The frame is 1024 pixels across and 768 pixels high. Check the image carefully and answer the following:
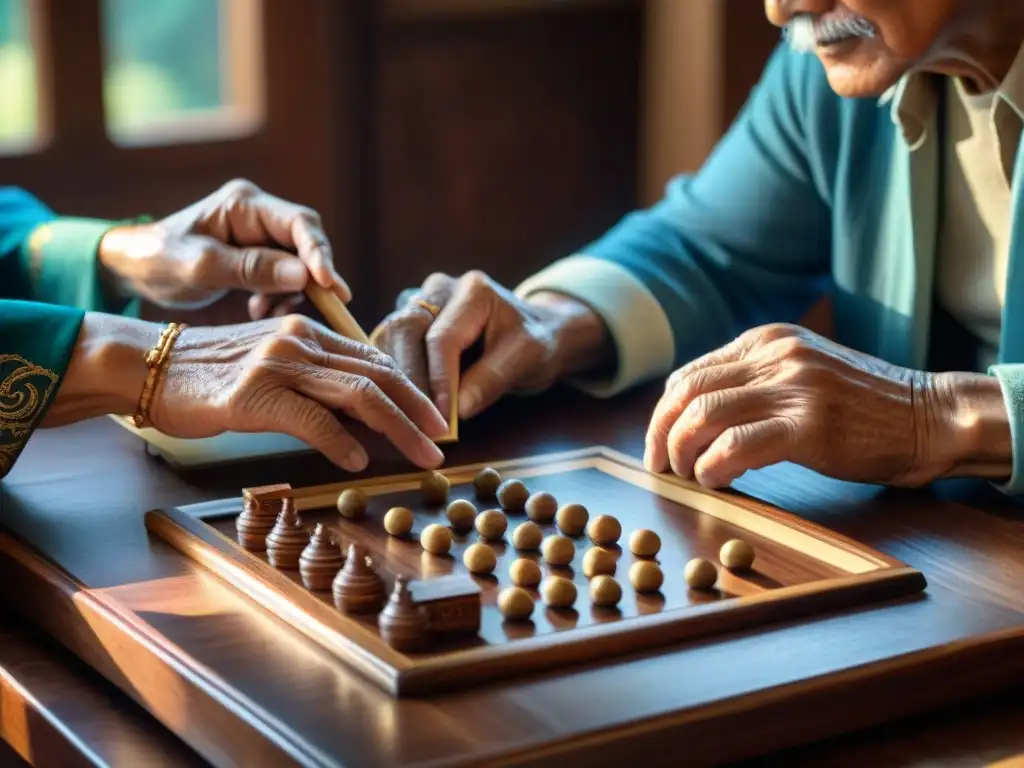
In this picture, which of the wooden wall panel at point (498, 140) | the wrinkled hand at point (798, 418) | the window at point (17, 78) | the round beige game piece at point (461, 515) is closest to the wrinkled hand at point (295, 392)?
the round beige game piece at point (461, 515)

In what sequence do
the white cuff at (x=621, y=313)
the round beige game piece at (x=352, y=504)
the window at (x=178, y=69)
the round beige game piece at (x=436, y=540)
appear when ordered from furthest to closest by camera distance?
the window at (x=178, y=69)
the white cuff at (x=621, y=313)
the round beige game piece at (x=352, y=504)
the round beige game piece at (x=436, y=540)

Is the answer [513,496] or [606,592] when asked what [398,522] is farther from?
[606,592]

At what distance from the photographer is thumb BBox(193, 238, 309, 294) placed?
176 cm

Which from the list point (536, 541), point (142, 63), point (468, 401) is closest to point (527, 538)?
point (536, 541)

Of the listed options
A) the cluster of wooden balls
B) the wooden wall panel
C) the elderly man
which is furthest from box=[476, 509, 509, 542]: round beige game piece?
the wooden wall panel

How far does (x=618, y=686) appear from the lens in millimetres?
991

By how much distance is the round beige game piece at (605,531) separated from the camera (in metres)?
1.28

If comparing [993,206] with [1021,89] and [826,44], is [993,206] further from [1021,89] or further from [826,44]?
[826,44]

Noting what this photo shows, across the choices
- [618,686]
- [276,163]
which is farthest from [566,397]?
[276,163]

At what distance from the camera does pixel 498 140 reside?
14.2 ft

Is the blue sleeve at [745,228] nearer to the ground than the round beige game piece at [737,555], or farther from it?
farther from it

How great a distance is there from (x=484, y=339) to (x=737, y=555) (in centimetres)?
63

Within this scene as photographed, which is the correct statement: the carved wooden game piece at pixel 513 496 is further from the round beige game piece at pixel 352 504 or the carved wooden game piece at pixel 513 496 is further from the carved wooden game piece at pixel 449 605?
the carved wooden game piece at pixel 449 605

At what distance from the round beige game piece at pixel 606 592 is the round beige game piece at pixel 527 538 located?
142mm
